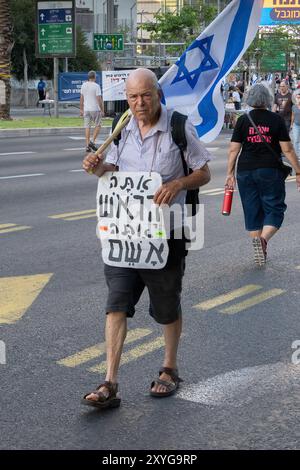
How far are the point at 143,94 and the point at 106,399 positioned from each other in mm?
1598

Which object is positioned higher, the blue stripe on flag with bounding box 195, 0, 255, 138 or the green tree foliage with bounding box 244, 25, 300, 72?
the blue stripe on flag with bounding box 195, 0, 255, 138

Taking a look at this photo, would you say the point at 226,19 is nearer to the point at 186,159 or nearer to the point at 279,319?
the point at 186,159

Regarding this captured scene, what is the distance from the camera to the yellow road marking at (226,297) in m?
6.51

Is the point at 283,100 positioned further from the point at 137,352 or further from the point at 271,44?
the point at 271,44

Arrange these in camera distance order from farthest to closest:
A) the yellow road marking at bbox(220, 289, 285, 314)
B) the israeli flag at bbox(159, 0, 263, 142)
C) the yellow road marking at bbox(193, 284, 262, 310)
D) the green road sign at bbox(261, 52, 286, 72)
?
the green road sign at bbox(261, 52, 286, 72) < the yellow road marking at bbox(193, 284, 262, 310) < the yellow road marking at bbox(220, 289, 285, 314) < the israeli flag at bbox(159, 0, 263, 142)

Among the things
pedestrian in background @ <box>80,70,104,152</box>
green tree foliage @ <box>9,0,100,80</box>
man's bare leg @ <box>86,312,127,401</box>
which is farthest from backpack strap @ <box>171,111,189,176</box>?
green tree foliage @ <box>9,0,100,80</box>

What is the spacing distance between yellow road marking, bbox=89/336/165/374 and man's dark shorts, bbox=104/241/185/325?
64cm

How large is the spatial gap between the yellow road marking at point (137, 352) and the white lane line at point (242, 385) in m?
0.54

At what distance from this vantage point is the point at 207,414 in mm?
4352

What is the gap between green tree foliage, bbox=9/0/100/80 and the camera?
137ft

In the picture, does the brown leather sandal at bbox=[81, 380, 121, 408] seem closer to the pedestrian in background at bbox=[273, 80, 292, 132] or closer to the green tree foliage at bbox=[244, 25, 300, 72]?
the pedestrian in background at bbox=[273, 80, 292, 132]

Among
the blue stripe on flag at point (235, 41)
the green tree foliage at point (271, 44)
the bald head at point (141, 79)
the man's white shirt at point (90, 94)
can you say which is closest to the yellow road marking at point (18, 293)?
the blue stripe on flag at point (235, 41)

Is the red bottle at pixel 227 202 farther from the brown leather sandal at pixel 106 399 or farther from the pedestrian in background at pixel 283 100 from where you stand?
the pedestrian in background at pixel 283 100
